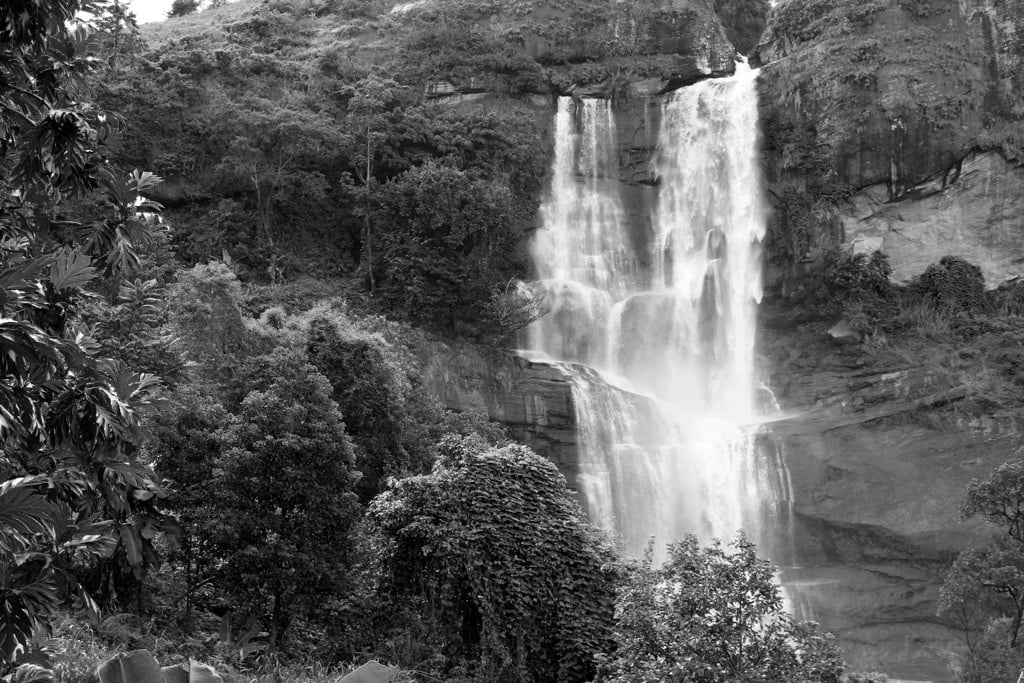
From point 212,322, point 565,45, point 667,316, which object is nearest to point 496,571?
point 212,322

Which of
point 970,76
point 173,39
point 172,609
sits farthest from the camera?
point 173,39

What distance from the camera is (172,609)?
56.0ft

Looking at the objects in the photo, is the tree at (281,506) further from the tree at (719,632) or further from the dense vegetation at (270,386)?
the tree at (719,632)

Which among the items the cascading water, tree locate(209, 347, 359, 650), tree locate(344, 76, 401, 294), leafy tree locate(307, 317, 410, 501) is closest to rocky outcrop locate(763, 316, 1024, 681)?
the cascading water

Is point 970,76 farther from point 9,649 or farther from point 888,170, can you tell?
point 9,649

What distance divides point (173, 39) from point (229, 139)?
8465mm

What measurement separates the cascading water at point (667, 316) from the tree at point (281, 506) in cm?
1209

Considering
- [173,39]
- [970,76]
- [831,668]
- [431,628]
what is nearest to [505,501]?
[431,628]

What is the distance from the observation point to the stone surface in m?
34.1

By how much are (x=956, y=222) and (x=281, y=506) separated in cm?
2622

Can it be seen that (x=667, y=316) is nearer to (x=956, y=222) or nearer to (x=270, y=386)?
(x=956, y=222)

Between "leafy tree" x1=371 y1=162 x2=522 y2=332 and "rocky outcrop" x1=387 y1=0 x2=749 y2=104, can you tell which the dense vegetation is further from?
"rocky outcrop" x1=387 y1=0 x2=749 y2=104

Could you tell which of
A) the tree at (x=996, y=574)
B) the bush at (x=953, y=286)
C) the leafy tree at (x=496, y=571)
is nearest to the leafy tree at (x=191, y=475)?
the leafy tree at (x=496, y=571)

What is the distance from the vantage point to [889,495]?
90.6 feet
